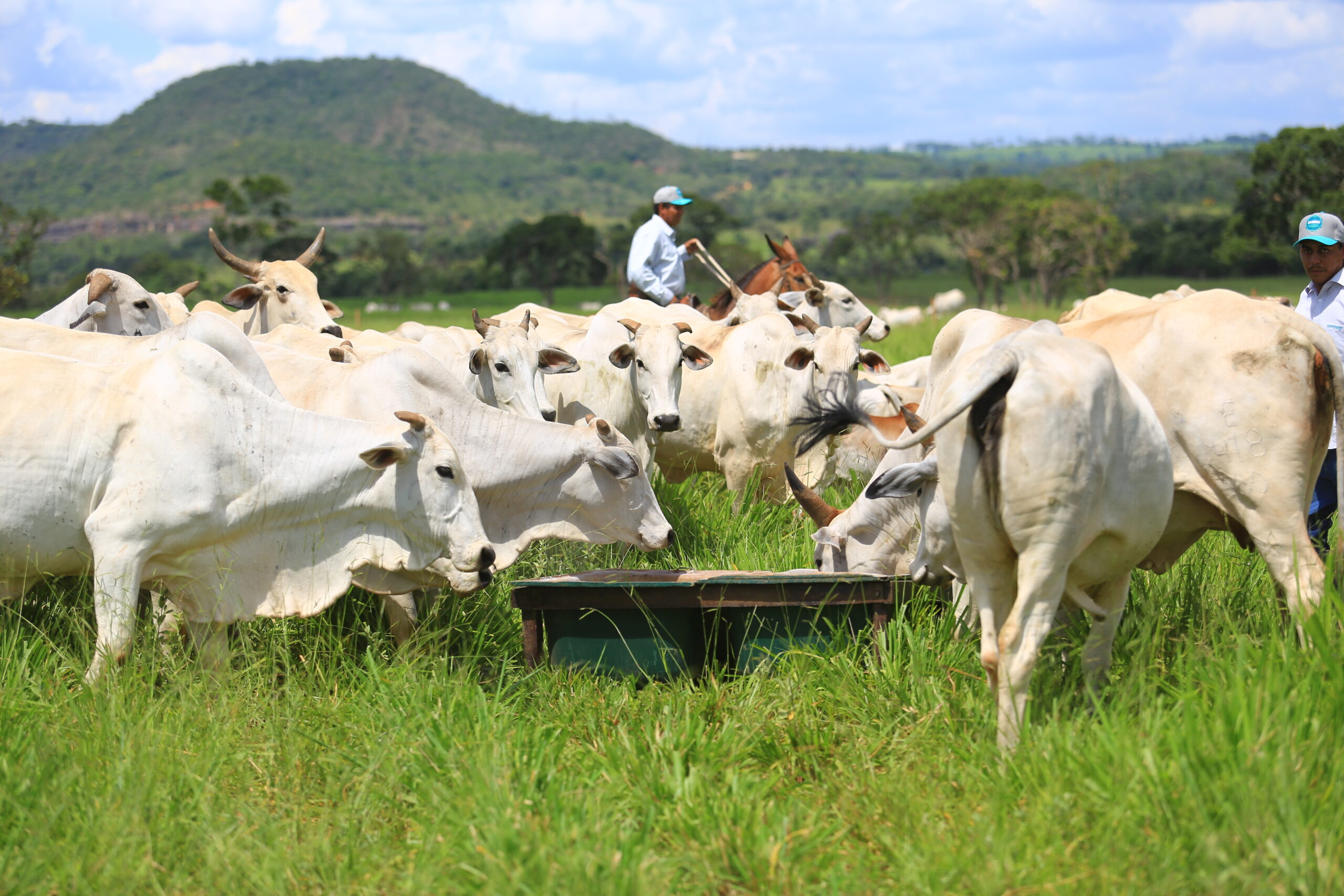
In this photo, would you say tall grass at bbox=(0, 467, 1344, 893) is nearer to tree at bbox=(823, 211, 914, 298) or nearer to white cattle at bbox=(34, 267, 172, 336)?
white cattle at bbox=(34, 267, 172, 336)

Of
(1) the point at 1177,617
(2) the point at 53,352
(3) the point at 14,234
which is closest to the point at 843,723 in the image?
(1) the point at 1177,617

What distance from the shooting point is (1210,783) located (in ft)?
10.2

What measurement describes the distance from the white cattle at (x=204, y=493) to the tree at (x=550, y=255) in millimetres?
64078

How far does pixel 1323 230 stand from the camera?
5.21m

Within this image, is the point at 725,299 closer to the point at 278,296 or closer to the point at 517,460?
the point at 278,296

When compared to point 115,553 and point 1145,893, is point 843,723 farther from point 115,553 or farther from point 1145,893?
point 115,553

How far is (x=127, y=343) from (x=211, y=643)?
1.67 meters

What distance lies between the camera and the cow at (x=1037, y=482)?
A: 329 centimetres

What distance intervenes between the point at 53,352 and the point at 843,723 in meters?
3.73

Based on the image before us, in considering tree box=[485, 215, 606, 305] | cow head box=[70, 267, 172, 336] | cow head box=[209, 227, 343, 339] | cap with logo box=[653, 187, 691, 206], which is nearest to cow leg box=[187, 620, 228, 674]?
cow head box=[70, 267, 172, 336]

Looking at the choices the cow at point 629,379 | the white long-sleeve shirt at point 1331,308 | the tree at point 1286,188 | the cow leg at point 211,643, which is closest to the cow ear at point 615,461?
the cow at point 629,379

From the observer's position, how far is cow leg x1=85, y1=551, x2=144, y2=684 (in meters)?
4.37

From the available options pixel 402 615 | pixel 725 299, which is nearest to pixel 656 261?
pixel 725 299

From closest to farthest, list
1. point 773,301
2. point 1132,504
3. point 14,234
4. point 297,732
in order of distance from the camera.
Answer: point 1132,504 → point 297,732 → point 773,301 → point 14,234
